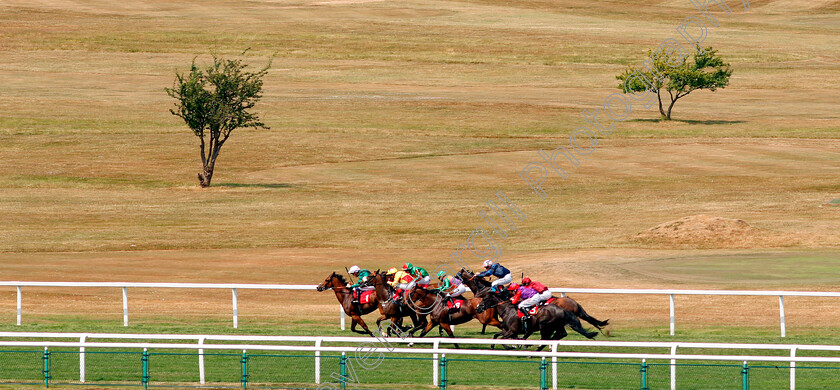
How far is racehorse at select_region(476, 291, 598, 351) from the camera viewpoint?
18109 millimetres

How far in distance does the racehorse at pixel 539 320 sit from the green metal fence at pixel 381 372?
0.62m

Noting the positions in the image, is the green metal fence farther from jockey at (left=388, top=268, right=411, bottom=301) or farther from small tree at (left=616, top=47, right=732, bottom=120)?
small tree at (left=616, top=47, right=732, bottom=120)

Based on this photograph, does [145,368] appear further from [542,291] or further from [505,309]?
[542,291]

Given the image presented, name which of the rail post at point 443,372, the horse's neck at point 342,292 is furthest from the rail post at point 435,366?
the horse's neck at point 342,292

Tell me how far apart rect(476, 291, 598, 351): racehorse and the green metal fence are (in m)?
0.62

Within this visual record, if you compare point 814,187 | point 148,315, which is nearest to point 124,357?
point 148,315

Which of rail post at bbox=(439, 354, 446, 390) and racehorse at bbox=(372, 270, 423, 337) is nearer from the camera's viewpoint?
rail post at bbox=(439, 354, 446, 390)

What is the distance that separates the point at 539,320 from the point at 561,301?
2.55 feet

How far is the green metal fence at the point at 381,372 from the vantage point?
1591 centimetres

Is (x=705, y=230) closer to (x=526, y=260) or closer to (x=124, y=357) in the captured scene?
(x=526, y=260)

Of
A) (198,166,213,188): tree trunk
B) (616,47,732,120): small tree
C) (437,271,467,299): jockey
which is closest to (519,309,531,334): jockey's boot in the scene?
(437,271,467,299): jockey

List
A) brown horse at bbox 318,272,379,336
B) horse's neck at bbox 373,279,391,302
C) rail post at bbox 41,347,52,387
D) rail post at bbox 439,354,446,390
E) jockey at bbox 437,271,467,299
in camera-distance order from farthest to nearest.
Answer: brown horse at bbox 318,272,379,336, horse's neck at bbox 373,279,391,302, jockey at bbox 437,271,467,299, rail post at bbox 41,347,52,387, rail post at bbox 439,354,446,390

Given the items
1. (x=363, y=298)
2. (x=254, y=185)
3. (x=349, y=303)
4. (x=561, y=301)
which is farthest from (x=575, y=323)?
(x=254, y=185)

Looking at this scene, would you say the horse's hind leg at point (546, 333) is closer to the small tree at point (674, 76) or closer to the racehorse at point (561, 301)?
the racehorse at point (561, 301)
